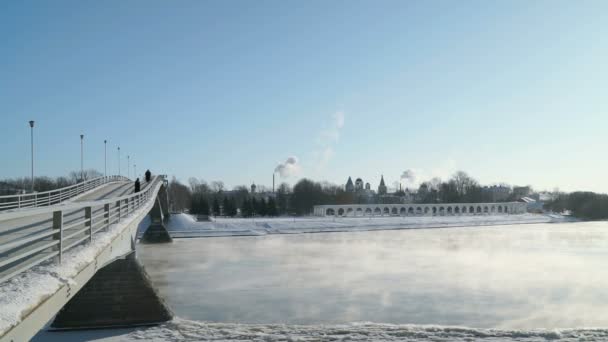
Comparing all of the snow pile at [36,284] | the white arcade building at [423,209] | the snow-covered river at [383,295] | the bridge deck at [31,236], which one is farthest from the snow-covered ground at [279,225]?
the snow pile at [36,284]

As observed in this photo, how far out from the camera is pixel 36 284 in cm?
661

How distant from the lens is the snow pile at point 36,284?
5.67 metres

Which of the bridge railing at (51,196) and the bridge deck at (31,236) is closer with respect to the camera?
the bridge deck at (31,236)

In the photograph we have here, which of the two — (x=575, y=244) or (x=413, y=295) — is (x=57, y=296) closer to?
(x=413, y=295)

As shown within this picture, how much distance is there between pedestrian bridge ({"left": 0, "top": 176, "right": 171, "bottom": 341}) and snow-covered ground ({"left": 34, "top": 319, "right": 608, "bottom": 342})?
34.9 inches

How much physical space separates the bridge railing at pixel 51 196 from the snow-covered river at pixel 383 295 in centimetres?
682

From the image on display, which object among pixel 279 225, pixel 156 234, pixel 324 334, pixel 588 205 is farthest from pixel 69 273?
pixel 588 205

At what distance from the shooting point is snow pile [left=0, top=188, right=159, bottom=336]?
567cm

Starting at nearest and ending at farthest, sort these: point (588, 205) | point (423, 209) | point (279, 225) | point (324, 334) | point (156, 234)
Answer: point (324, 334)
point (156, 234)
point (279, 225)
point (588, 205)
point (423, 209)

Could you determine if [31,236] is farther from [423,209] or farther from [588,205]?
[588,205]

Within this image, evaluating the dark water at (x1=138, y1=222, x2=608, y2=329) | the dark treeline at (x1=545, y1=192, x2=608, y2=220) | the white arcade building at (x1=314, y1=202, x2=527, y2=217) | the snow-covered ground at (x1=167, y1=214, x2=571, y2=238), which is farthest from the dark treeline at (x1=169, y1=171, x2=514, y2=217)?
the dark water at (x1=138, y1=222, x2=608, y2=329)

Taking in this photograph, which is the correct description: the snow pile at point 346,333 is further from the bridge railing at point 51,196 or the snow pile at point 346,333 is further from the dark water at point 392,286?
the bridge railing at point 51,196

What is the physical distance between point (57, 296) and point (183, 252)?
110ft

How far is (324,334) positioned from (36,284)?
31.4 feet
